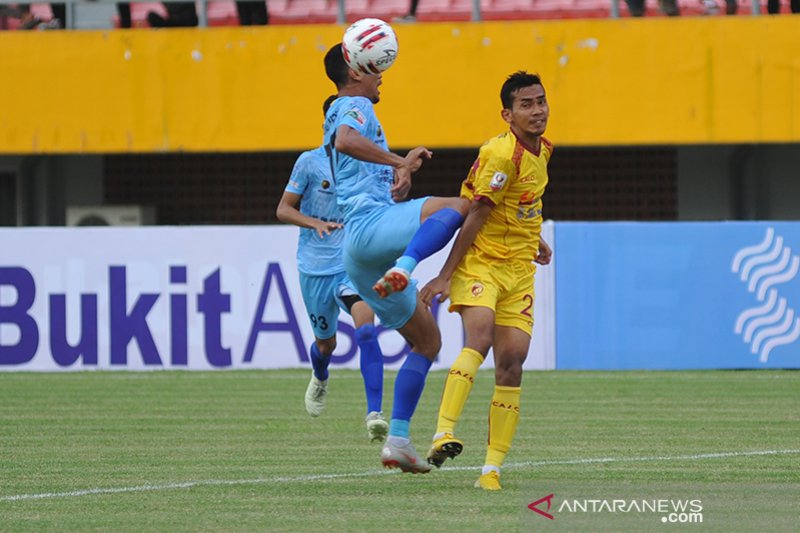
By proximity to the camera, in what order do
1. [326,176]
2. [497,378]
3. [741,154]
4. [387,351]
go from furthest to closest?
[741,154]
[387,351]
[326,176]
[497,378]

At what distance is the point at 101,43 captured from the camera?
21141 millimetres

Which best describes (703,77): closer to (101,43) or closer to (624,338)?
(624,338)

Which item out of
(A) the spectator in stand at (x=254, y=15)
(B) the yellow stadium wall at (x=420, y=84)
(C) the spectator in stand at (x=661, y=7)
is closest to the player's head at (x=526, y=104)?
(B) the yellow stadium wall at (x=420, y=84)

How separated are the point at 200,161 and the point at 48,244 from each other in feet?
19.6

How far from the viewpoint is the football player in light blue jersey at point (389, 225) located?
7879mm

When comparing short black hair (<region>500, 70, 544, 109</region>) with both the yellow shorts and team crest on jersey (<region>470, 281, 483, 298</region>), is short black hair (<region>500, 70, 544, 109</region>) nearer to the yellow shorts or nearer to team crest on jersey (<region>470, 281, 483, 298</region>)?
the yellow shorts

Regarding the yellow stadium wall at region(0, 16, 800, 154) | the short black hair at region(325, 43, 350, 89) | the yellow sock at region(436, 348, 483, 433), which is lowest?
the yellow sock at region(436, 348, 483, 433)

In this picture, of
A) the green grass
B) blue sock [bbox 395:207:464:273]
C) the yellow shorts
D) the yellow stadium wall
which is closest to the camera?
the green grass

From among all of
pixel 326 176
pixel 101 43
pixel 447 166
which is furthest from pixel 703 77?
pixel 326 176

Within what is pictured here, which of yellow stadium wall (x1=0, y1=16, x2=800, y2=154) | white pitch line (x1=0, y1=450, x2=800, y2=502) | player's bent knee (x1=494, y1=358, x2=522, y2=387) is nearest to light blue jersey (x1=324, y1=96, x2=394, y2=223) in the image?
player's bent knee (x1=494, y1=358, x2=522, y2=387)

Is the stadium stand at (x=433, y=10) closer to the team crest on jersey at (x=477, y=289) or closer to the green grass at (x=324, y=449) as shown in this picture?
the green grass at (x=324, y=449)

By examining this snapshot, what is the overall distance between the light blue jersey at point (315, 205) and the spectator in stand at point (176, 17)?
10.6 meters

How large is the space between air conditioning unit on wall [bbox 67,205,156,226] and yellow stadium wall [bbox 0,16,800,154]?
1346mm

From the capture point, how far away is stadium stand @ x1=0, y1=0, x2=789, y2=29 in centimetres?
2148
